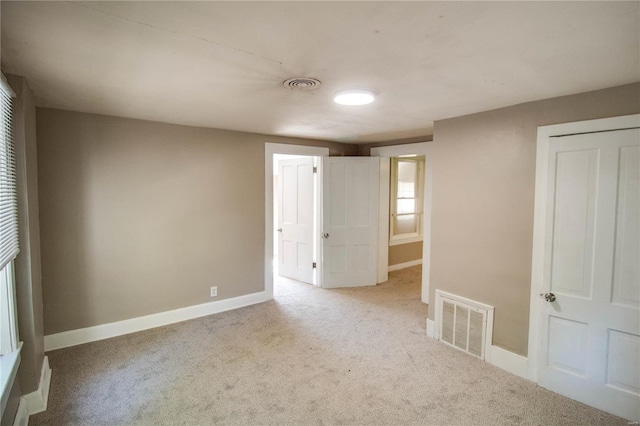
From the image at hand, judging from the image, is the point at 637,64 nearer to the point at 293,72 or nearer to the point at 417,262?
the point at 293,72

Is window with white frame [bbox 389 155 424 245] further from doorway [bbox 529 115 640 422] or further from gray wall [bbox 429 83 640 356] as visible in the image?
doorway [bbox 529 115 640 422]

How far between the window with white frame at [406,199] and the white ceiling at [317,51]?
10.8ft

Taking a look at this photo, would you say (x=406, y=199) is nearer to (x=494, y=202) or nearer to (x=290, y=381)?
(x=494, y=202)

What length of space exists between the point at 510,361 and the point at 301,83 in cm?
279

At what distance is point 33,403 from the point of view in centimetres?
213

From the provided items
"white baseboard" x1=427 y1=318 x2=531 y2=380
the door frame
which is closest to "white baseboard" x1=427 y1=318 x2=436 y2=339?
"white baseboard" x1=427 y1=318 x2=531 y2=380

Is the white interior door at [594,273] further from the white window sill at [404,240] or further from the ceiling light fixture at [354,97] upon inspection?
the white window sill at [404,240]

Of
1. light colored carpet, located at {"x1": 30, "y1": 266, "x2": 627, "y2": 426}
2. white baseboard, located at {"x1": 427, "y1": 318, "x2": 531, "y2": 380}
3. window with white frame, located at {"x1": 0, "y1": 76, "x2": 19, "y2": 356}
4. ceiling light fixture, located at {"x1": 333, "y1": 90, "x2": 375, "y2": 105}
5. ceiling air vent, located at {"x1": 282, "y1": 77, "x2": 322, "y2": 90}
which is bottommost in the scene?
light colored carpet, located at {"x1": 30, "y1": 266, "x2": 627, "y2": 426}

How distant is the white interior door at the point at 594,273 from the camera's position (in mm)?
2082

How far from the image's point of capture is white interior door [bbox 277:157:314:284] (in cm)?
504

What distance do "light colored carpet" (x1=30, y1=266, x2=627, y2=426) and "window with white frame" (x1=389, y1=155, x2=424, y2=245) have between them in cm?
255

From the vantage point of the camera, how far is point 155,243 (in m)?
3.51

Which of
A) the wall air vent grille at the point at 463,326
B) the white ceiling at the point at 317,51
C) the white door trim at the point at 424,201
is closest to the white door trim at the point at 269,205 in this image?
the white door trim at the point at 424,201

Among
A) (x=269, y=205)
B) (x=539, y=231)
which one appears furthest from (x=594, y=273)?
(x=269, y=205)
